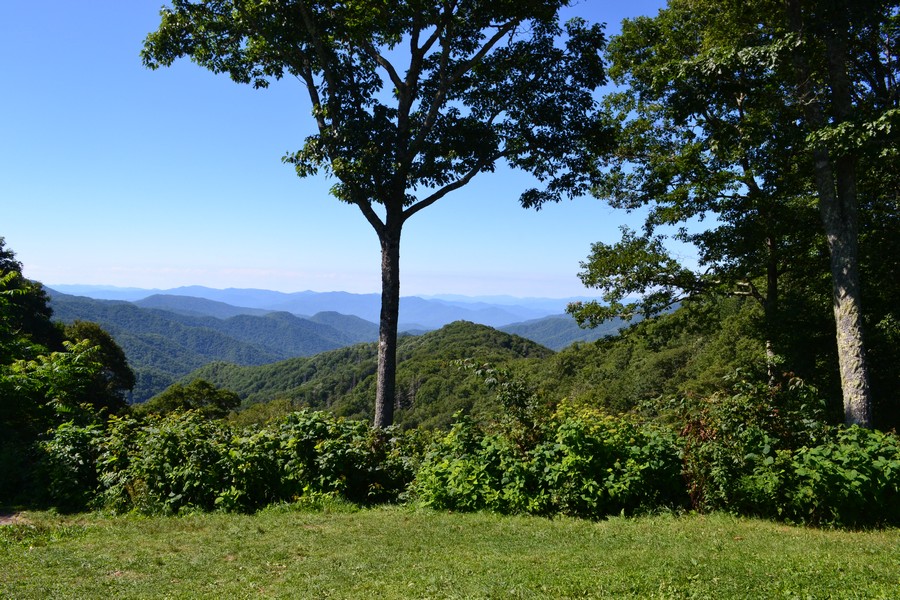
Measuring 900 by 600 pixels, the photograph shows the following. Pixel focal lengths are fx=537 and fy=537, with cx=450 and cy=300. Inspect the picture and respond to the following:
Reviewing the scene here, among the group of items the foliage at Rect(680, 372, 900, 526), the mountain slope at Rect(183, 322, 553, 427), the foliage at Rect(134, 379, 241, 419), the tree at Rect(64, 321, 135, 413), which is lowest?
the mountain slope at Rect(183, 322, 553, 427)

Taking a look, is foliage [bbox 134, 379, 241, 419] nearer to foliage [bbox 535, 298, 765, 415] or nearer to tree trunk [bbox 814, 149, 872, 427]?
foliage [bbox 535, 298, 765, 415]

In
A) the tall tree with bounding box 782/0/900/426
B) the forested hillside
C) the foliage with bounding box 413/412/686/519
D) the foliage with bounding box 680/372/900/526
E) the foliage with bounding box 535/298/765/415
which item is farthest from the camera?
the foliage with bounding box 535/298/765/415

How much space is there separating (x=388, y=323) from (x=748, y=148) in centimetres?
1075

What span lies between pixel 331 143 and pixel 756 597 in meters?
9.36

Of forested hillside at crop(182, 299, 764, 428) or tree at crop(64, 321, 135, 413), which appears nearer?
forested hillside at crop(182, 299, 764, 428)

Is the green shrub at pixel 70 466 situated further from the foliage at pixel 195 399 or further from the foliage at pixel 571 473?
the foliage at pixel 195 399

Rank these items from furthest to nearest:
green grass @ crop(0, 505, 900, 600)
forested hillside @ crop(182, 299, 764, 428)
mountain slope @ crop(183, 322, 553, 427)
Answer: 1. mountain slope @ crop(183, 322, 553, 427)
2. forested hillside @ crop(182, 299, 764, 428)
3. green grass @ crop(0, 505, 900, 600)

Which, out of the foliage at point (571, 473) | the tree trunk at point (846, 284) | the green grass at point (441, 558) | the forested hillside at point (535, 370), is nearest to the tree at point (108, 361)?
the forested hillside at point (535, 370)

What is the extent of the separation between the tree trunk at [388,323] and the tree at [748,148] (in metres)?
5.97

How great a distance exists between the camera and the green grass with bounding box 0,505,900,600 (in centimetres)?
461

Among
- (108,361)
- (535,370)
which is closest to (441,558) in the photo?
(108,361)

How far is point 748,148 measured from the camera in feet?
46.4

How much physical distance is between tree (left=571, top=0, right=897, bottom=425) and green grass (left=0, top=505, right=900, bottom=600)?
6.48m

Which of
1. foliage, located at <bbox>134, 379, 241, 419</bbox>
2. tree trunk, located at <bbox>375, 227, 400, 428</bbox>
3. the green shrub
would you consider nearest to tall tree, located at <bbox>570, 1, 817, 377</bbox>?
tree trunk, located at <bbox>375, 227, 400, 428</bbox>
